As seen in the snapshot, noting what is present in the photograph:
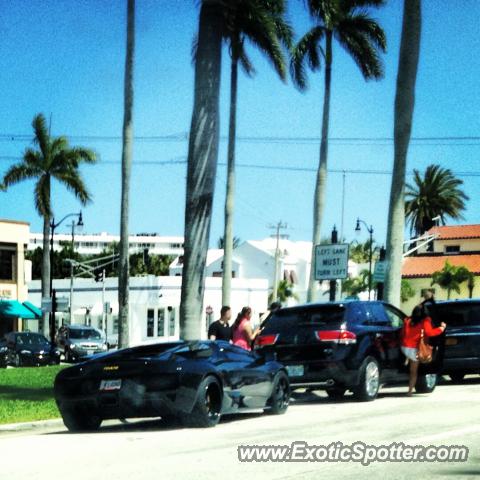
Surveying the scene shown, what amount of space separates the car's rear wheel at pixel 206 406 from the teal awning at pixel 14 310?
5332 cm

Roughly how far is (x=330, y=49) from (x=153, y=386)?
3200 cm

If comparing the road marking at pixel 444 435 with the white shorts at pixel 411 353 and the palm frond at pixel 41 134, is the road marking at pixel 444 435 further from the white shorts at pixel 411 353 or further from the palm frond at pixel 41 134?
the palm frond at pixel 41 134

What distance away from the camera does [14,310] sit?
6656cm

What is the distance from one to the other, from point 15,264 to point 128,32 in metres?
38.1

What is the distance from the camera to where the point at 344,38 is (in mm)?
43375

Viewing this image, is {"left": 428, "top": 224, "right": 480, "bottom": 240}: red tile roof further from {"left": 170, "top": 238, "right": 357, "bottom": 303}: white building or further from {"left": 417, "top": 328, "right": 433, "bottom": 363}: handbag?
{"left": 417, "top": 328, "right": 433, "bottom": 363}: handbag

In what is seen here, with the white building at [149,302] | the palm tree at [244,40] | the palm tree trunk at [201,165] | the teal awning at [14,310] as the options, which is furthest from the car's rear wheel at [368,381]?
the white building at [149,302]

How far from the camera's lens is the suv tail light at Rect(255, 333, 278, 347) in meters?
18.4

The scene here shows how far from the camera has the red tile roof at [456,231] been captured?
10338 centimetres

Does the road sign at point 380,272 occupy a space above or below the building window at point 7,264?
above

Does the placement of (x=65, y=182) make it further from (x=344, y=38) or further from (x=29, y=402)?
(x=29, y=402)

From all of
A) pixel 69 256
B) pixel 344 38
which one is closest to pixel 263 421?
pixel 344 38

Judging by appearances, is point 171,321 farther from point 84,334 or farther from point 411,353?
point 411,353

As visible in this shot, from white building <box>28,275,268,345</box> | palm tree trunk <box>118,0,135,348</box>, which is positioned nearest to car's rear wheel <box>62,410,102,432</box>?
palm tree trunk <box>118,0,135,348</box>
